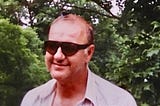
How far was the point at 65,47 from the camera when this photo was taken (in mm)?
1043

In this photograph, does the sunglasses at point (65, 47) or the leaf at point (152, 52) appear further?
the leaf at point (152, 52)

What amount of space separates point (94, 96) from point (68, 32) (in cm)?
17

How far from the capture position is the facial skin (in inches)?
41.4

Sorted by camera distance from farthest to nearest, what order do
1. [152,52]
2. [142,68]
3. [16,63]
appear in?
1. [16,63]
2. [142,68]
3. [152,52]

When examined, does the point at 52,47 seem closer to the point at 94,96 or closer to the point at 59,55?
the point at 59,55

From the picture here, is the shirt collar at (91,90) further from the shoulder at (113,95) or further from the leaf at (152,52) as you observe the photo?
the leaf at (152,52)

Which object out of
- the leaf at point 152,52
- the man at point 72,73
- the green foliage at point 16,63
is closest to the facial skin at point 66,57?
the man at point 72,73

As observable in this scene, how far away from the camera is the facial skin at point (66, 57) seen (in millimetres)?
1053

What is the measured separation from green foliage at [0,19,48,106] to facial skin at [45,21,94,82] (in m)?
1.87

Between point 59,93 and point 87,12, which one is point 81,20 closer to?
point 59,93

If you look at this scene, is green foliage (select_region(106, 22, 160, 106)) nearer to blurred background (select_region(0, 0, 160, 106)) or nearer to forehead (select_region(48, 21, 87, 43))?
blurred background (select_region(0, 0, 160, 106))

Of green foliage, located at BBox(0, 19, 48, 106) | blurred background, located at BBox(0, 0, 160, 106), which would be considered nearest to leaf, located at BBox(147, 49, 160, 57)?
blurred background, located at BBox(0, 0, 160, 106)

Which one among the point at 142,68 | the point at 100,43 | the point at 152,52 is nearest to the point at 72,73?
the point at 152,52

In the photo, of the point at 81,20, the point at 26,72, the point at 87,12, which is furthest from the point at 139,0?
the point at 81,20
